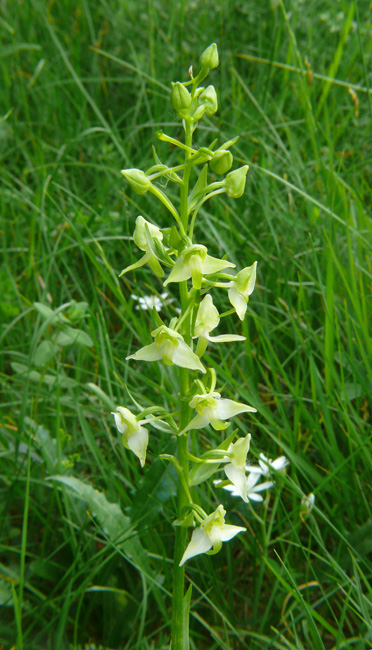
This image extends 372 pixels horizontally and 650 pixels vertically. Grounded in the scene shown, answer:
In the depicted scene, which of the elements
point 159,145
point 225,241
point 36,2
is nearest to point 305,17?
point 159,145

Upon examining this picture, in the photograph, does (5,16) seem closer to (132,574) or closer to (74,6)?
(74,6)

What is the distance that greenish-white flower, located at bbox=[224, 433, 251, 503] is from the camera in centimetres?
116

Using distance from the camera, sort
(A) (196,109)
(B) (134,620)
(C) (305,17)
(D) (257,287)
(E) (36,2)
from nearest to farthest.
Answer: (A) (196,109), (B) (134,620), (D) (257,287), (C) (305,17), (E) (36,2)

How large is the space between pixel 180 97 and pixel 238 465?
704 mm

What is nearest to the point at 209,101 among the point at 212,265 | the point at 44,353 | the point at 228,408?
the point at 212,265

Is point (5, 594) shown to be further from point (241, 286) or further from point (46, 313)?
point (241, 286)

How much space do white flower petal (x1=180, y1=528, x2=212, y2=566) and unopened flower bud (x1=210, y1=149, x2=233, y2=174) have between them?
0.69 meters

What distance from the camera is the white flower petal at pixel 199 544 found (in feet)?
3.67

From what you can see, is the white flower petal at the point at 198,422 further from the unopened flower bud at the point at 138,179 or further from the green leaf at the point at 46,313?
the green leaf at the point at 46,313

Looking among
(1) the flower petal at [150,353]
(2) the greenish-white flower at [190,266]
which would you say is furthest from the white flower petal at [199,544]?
(2) the greenish-white flower at [190,266]

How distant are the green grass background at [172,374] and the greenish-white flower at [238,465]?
0.16m

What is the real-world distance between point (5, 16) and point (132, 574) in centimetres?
315

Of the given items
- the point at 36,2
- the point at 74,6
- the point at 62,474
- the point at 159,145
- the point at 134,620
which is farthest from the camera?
the point at 74,6

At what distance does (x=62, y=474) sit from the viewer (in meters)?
1.49
